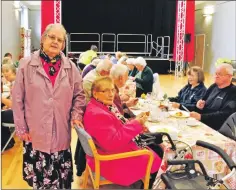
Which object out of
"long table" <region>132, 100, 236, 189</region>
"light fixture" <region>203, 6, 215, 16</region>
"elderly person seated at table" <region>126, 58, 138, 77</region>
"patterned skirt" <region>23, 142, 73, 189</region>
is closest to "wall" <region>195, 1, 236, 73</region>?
"light fixture" <region>203, 6, 215, 16</region>

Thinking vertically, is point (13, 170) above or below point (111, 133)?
below

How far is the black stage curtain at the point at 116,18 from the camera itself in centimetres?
1262

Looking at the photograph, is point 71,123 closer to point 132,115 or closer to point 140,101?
point 132,115

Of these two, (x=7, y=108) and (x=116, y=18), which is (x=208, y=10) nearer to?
(x=116, y=18)

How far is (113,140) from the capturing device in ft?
6.55

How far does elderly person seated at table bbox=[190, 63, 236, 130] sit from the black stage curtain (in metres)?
9.76

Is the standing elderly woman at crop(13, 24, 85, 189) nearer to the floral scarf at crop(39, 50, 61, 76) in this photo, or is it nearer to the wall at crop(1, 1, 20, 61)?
the floral scarf at crop(39, 50, 61, 76)

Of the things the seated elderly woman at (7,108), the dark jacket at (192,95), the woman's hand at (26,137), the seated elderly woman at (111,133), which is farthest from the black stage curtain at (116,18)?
the woman's hand at (26,137)

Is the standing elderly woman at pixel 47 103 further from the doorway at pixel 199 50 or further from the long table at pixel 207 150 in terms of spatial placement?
the doorway at pixel 199 50

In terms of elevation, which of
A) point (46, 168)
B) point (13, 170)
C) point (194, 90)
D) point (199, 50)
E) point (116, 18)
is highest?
point (116, 18)

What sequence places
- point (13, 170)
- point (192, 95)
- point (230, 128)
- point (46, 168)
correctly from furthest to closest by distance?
point (192, 95) < point (13, 170) < point (230, 128) < point (46, 168)

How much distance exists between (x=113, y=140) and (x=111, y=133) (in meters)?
0.05

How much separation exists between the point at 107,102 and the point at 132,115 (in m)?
1.05

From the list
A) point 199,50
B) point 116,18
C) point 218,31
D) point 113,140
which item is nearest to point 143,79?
point 113,140
